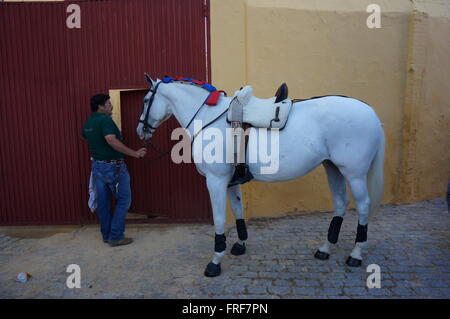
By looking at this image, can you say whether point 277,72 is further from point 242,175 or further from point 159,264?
point 159,264

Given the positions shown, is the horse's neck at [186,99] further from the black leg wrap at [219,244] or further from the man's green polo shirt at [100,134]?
the black leg wrap at [219,244]

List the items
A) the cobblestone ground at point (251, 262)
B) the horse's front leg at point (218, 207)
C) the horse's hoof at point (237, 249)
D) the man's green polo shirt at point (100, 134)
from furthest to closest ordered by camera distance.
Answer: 1. the man's green polo shirt at point (100, 134)
2. the horse's hoof at point (237, 249)
3. the horse's front leg at point (218, 207)
4. the cobblestone ground at point (251, 262)

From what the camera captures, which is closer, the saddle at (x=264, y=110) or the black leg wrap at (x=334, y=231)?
the saddle at (x=264, y=110)

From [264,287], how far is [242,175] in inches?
44.1

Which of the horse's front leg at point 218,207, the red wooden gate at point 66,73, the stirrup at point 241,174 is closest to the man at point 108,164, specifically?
the red wooden gate at point 66,73

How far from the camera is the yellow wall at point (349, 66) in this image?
15.8 feet

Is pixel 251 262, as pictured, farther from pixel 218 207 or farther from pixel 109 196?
pixel 109 196

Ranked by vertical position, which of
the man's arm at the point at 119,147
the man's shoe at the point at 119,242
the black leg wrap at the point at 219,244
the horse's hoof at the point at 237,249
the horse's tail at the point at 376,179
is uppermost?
the man's arm at the point at 119,147

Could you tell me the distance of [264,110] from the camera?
3.38 metres

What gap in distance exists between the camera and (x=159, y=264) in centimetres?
369

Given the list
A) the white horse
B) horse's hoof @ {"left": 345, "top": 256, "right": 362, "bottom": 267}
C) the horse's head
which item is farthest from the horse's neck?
horse's hoof @ {"left": 345, "top": 256, "right": 362, "bottom": 267}

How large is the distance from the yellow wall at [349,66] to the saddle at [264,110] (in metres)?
1.38

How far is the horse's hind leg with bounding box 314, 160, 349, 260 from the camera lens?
3.68 metres

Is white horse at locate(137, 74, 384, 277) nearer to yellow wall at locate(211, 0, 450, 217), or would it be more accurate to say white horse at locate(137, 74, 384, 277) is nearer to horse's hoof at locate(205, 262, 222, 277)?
horse's hoof at locate(205, 262, 222, 277)
